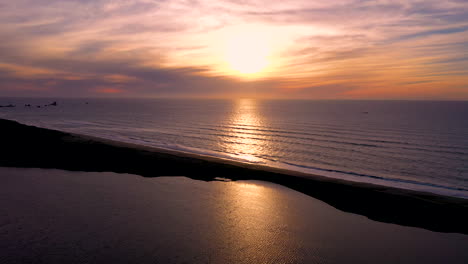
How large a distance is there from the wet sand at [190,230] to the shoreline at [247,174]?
1.46 m

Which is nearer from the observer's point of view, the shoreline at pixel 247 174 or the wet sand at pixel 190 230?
the wet sand at pixel 190 230

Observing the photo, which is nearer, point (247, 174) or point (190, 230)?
point (190, 230)

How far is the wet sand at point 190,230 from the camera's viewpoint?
879 centimetres

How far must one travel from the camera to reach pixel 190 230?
Answer: 10.6 meters

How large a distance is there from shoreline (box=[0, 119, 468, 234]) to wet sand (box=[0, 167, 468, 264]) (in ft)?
4.78

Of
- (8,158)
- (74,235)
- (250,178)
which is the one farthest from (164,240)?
(8,158)

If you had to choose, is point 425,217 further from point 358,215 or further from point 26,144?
point 26,144

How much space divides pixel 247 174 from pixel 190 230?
33.4ft

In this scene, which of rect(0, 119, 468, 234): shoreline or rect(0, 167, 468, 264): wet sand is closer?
rect(0, 167, 468, 264): wet sand

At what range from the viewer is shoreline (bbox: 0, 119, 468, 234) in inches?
527

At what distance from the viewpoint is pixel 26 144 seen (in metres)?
28.4

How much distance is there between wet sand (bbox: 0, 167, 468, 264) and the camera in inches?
346

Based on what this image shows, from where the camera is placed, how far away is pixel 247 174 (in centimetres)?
2038

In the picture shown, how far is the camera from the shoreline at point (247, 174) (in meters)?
13.4
